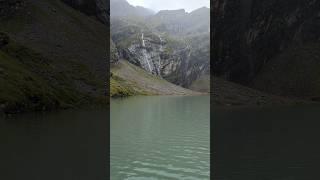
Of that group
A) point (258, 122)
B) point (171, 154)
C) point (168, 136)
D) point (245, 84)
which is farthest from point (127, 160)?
point (245, 84)

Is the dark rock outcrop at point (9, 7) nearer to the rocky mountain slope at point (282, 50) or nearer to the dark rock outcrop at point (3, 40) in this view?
the dark rock outcrop at point (3, 40)

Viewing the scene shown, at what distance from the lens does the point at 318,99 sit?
152m

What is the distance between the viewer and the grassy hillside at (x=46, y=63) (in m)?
101

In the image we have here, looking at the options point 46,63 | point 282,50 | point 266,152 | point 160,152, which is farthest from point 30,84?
point 282,50

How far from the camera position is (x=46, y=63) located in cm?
13962

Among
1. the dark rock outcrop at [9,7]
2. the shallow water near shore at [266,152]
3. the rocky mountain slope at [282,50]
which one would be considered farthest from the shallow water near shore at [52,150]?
the dark rock outcrop at [9,7]

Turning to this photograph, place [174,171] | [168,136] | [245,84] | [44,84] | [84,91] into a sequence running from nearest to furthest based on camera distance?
1. [174,171]
2. [168,136]
3. [44,84]
4. [84,91]
5. [245,84]

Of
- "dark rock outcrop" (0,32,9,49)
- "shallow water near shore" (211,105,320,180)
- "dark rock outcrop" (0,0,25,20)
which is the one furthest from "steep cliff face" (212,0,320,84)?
"shallow water near shore" (211,105,320,180)

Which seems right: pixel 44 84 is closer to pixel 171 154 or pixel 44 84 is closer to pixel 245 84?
pixel 171 154

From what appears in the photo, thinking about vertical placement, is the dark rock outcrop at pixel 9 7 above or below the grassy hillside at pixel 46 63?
above

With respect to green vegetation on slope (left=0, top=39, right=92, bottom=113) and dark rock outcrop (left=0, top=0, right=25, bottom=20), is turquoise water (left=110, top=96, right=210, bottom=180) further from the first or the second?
dark rock outcrop (left=0, top=0, right=25, bottom=20)

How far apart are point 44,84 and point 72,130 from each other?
49977 millimetres

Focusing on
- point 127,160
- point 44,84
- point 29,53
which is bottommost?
point 127,160

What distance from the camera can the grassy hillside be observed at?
331ft
